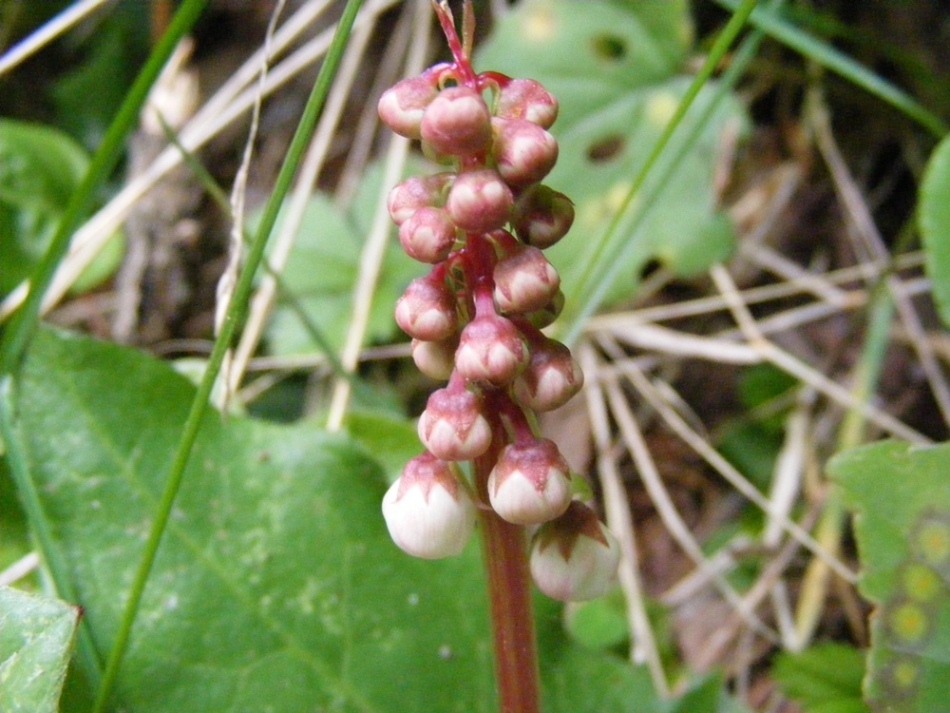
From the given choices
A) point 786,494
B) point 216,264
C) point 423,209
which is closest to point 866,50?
point 786,494

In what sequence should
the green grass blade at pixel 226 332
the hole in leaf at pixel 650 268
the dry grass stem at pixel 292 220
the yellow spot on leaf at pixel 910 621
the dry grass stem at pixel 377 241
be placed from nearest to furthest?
the green grass blade at pixel 226 332, the yellow spot on leaf at pixel 910 621, the dry grass stem at pixel 292 220, the dry grass stem at pixel 377 241, the hole in leaf at pixel 650 268

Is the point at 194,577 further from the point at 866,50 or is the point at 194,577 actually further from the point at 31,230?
the point at 866,50

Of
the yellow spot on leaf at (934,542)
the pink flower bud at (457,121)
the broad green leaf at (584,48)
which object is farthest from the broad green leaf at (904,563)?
the broad green leaf at (584,48)

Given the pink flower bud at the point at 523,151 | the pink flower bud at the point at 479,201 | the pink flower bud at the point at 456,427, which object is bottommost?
the pink flower bud at the point at 456,427

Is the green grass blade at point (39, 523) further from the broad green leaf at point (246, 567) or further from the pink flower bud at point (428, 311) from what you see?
the pink flower bud at point (428, 311)

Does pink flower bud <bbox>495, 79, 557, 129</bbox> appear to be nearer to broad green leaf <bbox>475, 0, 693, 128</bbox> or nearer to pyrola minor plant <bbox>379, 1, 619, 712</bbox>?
pyrola minor plant <bbox>379, 1, 619, 712</bbox>

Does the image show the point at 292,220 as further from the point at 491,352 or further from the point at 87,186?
the point at 491,352
